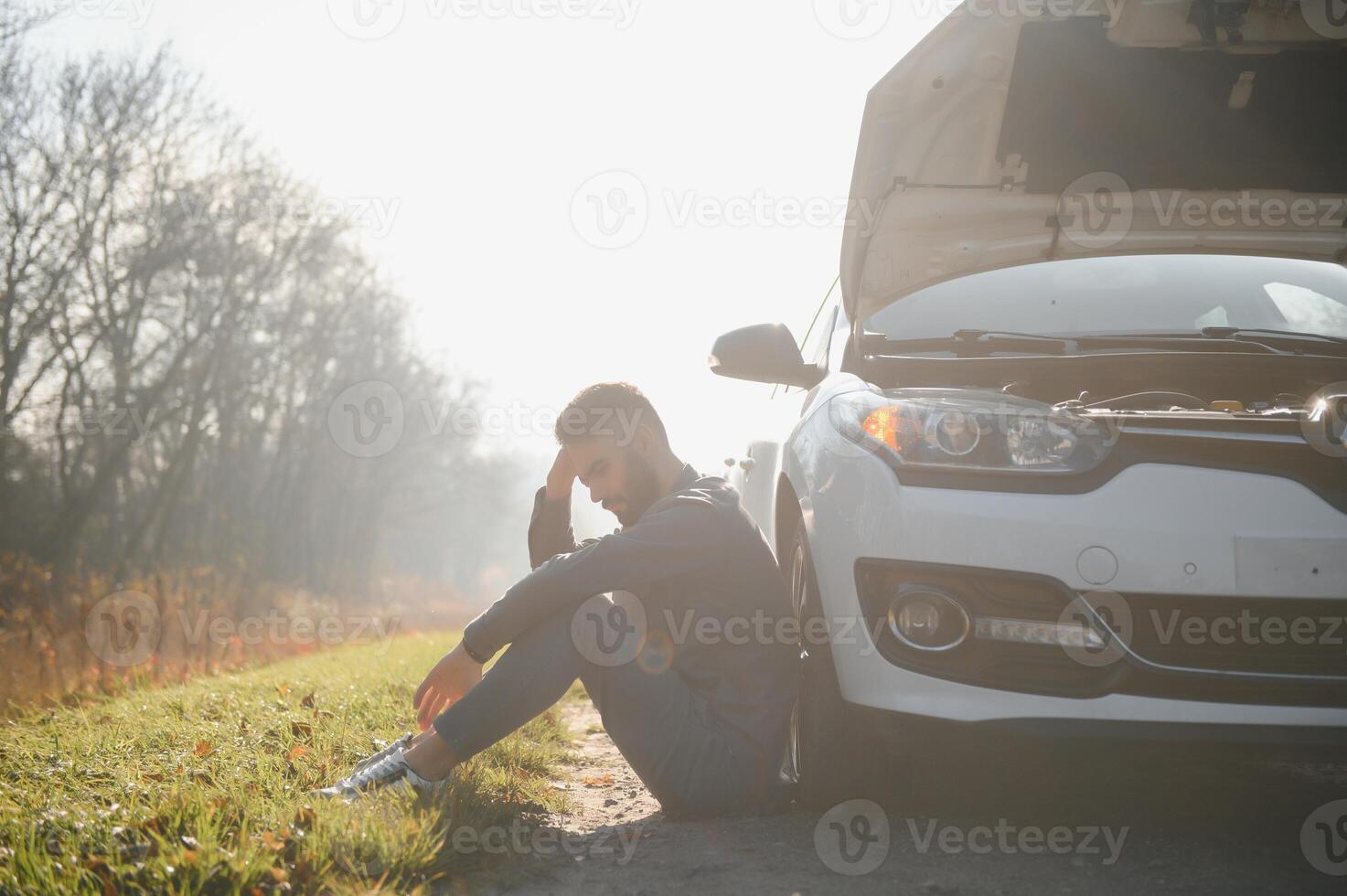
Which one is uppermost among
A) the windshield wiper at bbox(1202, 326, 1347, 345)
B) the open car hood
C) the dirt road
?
the open car hood

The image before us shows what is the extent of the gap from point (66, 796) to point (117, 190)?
1834 cm

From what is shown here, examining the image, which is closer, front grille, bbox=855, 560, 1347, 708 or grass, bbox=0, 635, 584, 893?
grass, bbox=0, 635, 584, 893

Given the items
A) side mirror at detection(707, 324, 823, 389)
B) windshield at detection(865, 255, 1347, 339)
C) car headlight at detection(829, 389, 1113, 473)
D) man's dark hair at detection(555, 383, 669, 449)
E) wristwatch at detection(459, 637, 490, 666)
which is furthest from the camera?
windshield at detection(865, 255, 1347, 339)

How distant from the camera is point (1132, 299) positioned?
365 centimetres

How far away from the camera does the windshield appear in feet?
11.4

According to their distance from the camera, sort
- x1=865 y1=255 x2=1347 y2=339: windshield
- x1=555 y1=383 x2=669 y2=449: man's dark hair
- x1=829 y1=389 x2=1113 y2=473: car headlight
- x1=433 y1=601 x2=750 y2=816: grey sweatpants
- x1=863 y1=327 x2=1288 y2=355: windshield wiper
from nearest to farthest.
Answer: x1=829 y1=389 x2=1113 y2=473: car headlight
x1=433 y1=601 x2=750 y2=816: grey sweatpants
x1=555 y1=383 x2=669 y2=449: man's dark hair
x1=863 y1=327 x2=1288 y2=355: windshield wiper
x1=865 y1=255 x2=1347 y2=339: windshield

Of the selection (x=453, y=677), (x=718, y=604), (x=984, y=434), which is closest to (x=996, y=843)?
(x=718, y=604)

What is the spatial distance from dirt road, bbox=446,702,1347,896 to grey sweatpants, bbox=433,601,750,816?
0.13 metres

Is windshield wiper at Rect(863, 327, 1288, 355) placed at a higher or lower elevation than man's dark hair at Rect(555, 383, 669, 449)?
higher

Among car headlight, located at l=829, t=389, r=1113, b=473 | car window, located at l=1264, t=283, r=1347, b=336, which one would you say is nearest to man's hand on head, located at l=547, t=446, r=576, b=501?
car headlight, located at l=829, t=389, r=1113, b=473

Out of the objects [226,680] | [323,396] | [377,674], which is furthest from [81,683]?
[323,396]

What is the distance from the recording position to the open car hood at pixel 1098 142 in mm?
3410

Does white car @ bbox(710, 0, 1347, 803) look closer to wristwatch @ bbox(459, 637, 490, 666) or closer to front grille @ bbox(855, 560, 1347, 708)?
front grille @ bbox(855, 560, 1347, 708)

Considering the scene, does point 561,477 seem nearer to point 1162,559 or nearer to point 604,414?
point 604,414
